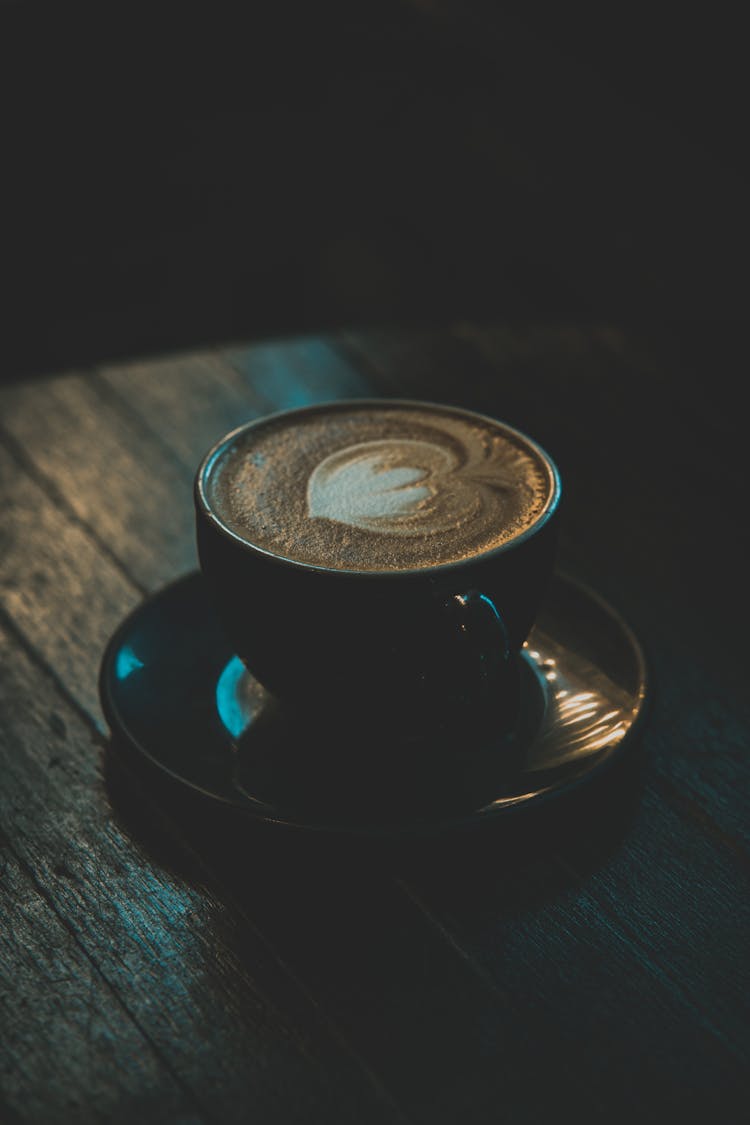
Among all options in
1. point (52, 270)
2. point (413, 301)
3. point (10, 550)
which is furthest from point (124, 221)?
point (10, 550)

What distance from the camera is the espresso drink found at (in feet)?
1.98

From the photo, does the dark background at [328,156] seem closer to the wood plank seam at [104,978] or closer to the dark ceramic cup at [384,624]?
the dark ceramic cup at [384,624]

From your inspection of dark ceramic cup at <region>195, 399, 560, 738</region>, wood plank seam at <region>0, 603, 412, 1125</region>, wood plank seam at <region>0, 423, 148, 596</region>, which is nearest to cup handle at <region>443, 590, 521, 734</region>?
dark ceramic cup at <region>195, 399, 560, 738</region>

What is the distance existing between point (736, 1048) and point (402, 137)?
1.80 m

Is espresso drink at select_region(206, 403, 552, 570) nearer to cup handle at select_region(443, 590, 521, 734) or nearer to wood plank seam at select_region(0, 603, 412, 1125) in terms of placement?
cup handle at select_region(443, 590, 521, 734)

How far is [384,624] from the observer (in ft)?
1.82

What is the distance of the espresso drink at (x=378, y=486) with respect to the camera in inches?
23.7

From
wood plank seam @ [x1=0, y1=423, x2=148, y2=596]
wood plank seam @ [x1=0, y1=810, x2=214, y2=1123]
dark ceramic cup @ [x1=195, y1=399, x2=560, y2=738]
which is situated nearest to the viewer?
wood plank seam @ [x1=0, y1=810, x2=214, y2=1123]

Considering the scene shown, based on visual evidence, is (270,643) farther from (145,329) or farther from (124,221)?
(124,221)

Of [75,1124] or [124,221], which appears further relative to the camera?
[124,221]

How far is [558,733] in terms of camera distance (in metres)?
0.62

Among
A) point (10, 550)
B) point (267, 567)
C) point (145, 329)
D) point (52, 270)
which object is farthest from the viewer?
point (52, 270)

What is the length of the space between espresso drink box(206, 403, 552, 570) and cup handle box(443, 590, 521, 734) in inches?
1.1

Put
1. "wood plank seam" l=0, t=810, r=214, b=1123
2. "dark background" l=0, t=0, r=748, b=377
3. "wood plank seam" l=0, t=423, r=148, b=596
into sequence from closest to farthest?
"wood plank seam" l=0, t=810, r=214, b=1123
"wood plank seam" l=0, t=423, r=148, b=596
"dark background" l=0, t=0, r=748, b=377
